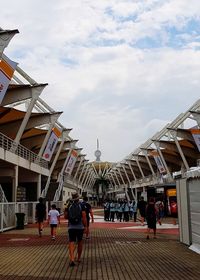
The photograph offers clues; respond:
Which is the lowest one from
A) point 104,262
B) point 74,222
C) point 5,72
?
point 104,262

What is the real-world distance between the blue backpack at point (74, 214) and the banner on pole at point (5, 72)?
46.7 feet

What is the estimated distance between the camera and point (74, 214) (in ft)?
32.6

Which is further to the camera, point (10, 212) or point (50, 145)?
point (50, 145)

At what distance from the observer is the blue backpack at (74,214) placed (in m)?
9.89

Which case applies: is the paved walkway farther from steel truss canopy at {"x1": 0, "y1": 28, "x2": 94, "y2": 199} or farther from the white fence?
steel truss canopy at {"x1": 0, "y1": 28, "x2": 94, "y2": 199}

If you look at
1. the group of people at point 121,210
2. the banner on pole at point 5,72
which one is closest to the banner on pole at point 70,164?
the group of people at point 121,210

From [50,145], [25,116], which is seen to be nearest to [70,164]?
[50,145]

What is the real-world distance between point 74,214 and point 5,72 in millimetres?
15078

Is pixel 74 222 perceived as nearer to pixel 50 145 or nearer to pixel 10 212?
pixel 10 212

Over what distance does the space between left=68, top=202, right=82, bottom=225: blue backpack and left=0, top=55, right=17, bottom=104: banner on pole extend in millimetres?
14246

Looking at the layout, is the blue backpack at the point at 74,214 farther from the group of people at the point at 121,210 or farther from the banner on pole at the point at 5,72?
the group of people at the point at 121,210

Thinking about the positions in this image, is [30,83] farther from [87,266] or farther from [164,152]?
[164,152]

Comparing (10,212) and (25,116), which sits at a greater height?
(25,116)

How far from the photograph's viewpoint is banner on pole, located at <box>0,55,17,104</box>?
22812 millimetres
